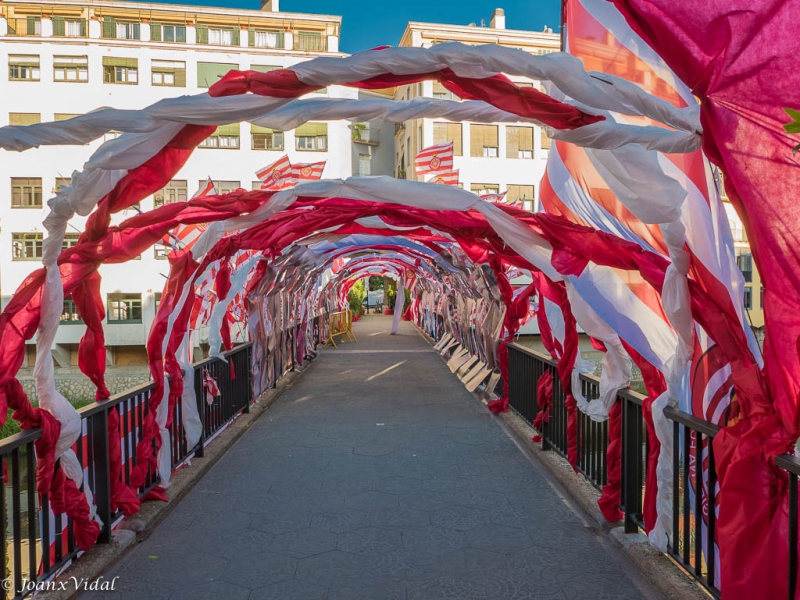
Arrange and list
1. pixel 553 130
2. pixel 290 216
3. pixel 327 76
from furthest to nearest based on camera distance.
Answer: pixel 290 216 → pixel 553 130 → pixel 327 76

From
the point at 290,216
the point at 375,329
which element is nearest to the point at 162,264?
the point at 375,329

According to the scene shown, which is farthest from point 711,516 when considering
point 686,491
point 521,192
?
point 521,192

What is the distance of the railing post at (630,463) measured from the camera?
4.39 meters

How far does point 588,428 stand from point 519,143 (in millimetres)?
28674

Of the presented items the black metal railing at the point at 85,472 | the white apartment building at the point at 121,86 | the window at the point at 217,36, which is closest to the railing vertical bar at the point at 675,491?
the black metal railing at the point at 85,472

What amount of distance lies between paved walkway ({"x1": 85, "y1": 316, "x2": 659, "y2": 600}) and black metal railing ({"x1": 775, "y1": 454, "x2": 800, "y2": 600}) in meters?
1.12

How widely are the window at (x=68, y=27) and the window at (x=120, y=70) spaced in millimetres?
1999

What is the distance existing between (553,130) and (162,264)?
2909 centimetres

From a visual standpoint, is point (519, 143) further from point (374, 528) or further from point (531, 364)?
point (374, 528)

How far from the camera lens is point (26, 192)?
1175 inches

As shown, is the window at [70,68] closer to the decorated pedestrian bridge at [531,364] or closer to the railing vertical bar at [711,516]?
the decorated pedestrian bridge at [531,364]

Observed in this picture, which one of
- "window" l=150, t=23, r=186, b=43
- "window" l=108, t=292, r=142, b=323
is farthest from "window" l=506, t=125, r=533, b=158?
"window" l=108, t=292, r=142, b=323

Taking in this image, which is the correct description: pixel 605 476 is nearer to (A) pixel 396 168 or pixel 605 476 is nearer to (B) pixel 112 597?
(B) pixel 112 597

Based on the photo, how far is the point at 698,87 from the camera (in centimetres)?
273
